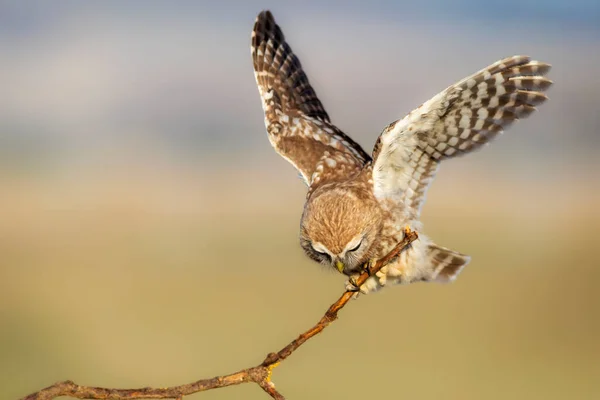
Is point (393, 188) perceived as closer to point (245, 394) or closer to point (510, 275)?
point (245, 394)

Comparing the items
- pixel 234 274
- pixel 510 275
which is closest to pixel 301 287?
pixel 234 274

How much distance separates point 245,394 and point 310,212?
1216 cm

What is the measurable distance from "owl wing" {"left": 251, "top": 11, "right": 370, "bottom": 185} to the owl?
2cm

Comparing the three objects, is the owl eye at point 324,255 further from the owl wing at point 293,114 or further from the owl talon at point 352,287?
the owl wing at point 293,114

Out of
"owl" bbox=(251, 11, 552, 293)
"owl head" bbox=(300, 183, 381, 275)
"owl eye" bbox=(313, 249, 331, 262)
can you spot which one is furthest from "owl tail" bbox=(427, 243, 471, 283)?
"owl eye" bbox=(313, 249, 331, 262)

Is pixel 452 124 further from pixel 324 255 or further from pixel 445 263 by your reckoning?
pixel 324 255

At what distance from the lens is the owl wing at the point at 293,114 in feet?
26.2

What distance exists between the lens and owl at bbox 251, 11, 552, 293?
6559 millimetres

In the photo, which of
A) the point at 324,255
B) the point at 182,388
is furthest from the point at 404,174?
A: the point at 182,388

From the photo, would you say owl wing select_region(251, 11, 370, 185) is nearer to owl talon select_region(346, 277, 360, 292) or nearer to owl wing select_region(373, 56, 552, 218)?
owl wing select_region(373, 56, 552, 218)

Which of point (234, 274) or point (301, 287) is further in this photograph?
point (234, 274)

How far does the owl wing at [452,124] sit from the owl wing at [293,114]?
0.67m

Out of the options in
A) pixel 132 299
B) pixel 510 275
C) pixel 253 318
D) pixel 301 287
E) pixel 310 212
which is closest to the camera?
pixel 310 212

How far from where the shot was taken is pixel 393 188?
23.5 feet
